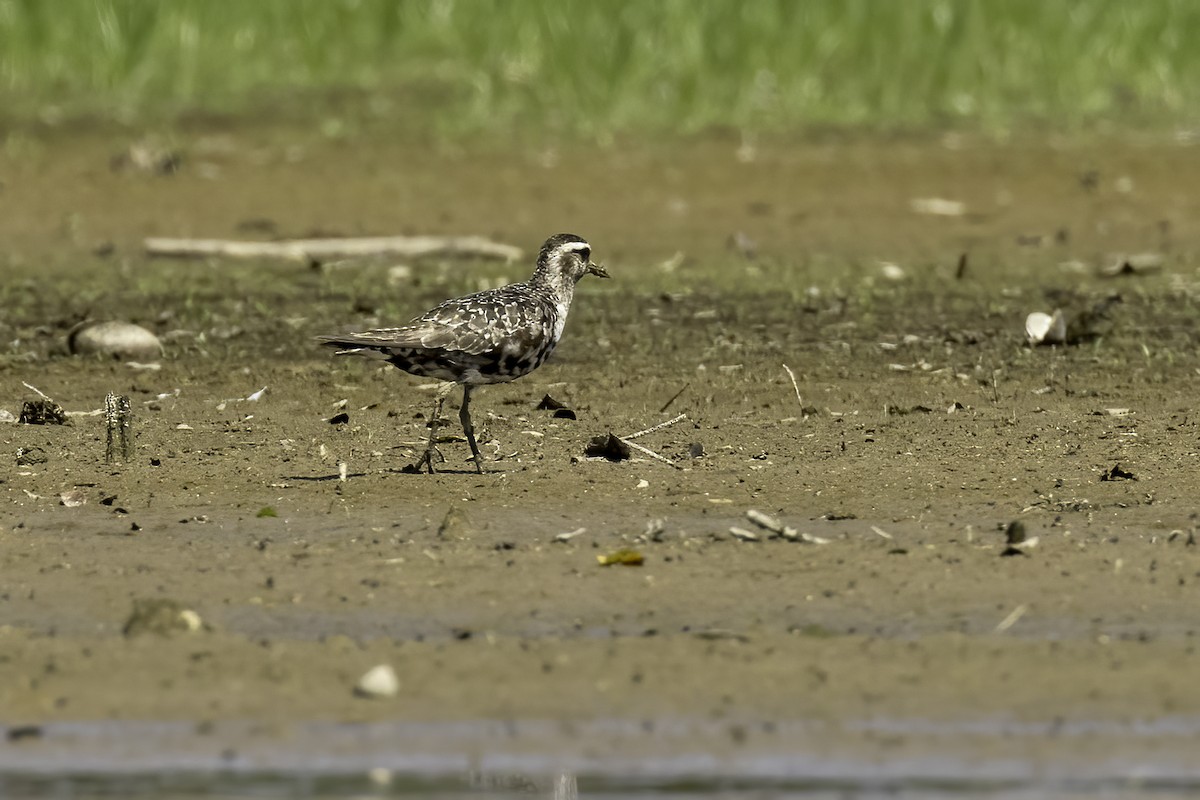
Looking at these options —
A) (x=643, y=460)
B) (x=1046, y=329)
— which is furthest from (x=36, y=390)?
(x=1046, y=329)

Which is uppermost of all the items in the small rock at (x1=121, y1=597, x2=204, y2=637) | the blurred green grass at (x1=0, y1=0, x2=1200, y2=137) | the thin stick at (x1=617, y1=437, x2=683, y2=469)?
the blurred green grass at (x1=0, y1=0, x2=1200, y2=137)

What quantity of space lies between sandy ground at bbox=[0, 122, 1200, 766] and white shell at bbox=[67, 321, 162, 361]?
98 mm

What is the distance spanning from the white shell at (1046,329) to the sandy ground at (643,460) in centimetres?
9

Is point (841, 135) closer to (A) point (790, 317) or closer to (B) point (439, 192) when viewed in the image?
(B) point (439, 192)

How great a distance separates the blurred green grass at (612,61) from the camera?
1873cm

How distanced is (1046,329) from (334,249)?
4811mm

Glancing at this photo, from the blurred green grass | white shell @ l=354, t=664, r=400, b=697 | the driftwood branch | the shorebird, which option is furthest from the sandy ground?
the blurred green grass

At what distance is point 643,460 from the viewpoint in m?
9.41

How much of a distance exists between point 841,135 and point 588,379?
7497 millimetres

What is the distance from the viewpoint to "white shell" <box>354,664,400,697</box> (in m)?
6.28

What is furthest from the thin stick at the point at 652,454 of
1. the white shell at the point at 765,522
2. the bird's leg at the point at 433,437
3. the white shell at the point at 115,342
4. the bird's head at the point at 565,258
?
the white shell at the point at 115,342

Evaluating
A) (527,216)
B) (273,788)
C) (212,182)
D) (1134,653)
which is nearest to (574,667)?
(273,788)

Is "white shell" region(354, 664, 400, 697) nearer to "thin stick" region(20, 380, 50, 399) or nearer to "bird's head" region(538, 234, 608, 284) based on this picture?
"bird's head" region(538, 234, 608, 284)

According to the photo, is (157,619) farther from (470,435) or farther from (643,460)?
(643,460)
